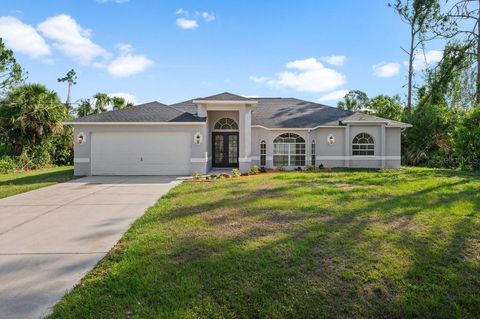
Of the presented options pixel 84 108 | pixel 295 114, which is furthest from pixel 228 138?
pixel 84 108

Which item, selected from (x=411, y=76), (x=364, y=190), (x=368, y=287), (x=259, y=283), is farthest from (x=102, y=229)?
(x=411, y=76)

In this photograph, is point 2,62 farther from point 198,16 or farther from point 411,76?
point 411,76

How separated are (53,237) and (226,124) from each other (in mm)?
14567

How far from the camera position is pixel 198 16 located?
15.8m

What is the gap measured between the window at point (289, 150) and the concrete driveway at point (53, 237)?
961 cm

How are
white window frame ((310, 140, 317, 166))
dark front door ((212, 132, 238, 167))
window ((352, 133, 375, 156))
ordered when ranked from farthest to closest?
dark front door ((212, 132, 238, 167)) < white window frame ((310, 140, 317, 166)) < window ((352, 133, 375, 156))

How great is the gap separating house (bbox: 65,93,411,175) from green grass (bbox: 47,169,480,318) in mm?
9482

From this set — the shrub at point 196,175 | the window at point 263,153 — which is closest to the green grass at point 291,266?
the shrub at point 196,175

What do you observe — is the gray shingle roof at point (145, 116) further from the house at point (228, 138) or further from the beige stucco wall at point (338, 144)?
the beige stucco wall at point (338, 144)

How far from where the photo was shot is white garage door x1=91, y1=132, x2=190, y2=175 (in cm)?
1655

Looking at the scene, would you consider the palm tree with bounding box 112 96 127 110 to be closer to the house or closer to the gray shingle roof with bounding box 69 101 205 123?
the house

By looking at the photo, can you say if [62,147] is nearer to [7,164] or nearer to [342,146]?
[7,164]

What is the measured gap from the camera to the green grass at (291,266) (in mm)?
3443

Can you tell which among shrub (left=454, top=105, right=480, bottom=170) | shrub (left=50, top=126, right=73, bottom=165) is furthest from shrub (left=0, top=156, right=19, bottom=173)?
shrub (left=454, top=105, right=480, bottom=170)
